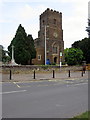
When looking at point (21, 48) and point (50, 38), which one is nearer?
point (21, 48)

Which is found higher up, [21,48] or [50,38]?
[50,38]

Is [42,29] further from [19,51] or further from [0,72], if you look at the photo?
[0,72]

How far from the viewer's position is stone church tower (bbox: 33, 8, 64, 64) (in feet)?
206

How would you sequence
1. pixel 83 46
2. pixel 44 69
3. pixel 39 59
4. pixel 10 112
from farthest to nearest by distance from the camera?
pixel 39 59 < pixel 83 46 < pixel 44 69 < pixel 10 112

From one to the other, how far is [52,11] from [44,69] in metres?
38.9

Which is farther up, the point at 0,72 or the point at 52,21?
the point at 52,21

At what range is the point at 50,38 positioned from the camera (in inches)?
2509

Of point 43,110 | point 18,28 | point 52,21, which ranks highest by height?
point 52,21

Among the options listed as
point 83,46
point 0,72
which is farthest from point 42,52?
point 0,72

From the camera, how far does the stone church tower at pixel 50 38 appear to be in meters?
62.7

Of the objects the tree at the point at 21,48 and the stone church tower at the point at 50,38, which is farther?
the stone church tower at the point at 50,38

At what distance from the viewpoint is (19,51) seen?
151 ft

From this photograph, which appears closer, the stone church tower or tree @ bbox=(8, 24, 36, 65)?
tree @ bbox=(8, 24, 36, 65)

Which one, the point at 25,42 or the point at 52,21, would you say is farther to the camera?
the point at 52,21
